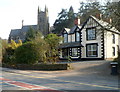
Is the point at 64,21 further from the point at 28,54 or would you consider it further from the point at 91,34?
the point at 28,54

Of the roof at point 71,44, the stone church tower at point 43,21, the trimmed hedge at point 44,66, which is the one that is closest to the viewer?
the trimmed hedge at point 44,66

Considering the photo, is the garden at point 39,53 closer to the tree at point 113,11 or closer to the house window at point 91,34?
the tree at point 113,11

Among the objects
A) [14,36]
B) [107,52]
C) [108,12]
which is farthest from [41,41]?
[14,36]

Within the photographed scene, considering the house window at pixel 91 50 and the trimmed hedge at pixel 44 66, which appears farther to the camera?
the house window at pixel 91 50

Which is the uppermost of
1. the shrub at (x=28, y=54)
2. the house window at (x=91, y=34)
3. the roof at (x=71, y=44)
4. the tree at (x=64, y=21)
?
the tree at (x=64, y=21)

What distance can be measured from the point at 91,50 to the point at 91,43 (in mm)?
1357

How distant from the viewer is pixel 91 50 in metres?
33.3

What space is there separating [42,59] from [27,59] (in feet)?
7.52

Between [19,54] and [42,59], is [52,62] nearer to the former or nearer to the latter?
[42,59]

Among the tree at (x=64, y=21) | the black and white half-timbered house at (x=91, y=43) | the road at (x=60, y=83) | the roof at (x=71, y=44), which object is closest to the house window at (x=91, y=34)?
the black and white half-timbered house at (x=91, y=43)

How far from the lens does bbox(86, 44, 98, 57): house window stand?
32.8 meters

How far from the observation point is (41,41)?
979 inches

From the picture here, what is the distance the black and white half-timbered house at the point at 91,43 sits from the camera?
31.9 meters

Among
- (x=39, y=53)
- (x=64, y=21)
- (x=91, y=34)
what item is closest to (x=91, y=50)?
(x=91, y=34)
